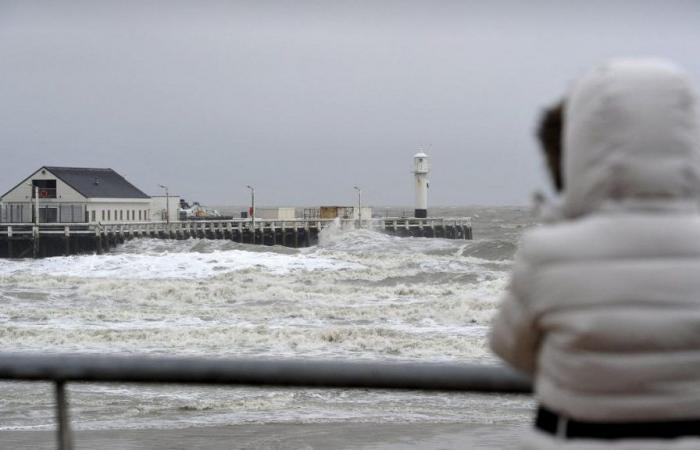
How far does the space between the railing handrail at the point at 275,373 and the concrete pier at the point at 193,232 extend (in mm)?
61342

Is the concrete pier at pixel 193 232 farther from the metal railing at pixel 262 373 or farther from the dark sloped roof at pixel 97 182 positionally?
the metal railing at pixel 262 373

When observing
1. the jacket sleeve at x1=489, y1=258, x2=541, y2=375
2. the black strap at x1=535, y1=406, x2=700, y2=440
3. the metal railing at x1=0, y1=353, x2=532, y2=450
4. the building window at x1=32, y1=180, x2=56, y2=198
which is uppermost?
the building window at x1=32, y1=180, x2=56, y2=198

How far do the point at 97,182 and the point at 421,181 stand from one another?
2225 centimetres

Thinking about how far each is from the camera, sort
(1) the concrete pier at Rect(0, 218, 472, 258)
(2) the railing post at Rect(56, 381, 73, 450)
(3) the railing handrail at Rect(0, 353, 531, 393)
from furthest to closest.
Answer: (1) the concrete pier at Rect(0, 218, 472, 258) < (2) the railing post at Rect(56, 381, 73, 450) < (3) the railing handrail at Rect(0, 353, 531, 393)

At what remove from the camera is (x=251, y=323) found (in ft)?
83.7

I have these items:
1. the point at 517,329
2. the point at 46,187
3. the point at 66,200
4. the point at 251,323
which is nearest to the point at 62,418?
the point at 517,329

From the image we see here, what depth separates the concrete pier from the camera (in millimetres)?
62375

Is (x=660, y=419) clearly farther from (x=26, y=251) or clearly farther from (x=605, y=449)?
(x=26, y=251)

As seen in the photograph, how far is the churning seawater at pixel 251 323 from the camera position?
39.9 ft

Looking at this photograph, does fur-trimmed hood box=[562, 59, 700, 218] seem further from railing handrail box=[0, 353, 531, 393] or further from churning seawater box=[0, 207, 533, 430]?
churning seawater box=[0, 207, 533, 430]

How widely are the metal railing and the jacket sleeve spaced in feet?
1.98

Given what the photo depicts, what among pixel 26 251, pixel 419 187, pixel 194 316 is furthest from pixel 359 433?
pixel 419 187

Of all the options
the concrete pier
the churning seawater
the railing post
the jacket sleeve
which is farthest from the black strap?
the concrete pier

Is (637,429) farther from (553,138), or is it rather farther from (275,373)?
(275,373)
